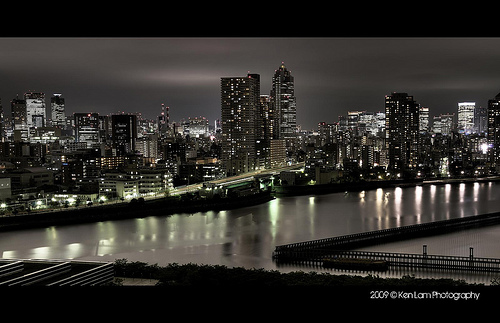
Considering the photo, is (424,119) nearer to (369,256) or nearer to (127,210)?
(127,210)

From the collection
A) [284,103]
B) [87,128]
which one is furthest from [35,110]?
[284,103]

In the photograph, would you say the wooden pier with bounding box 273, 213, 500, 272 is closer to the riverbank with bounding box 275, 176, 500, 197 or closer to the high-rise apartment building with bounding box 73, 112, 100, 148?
the riverbank with bounding box 275, 176, 500, 197

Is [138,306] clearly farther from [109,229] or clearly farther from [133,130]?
[133,130]

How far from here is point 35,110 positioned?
2319 centimetres

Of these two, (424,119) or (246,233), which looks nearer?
(246,233)

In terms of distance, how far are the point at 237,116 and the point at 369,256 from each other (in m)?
15.8

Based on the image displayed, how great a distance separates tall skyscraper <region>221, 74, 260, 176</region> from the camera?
20.5m

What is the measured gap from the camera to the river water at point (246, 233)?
593 cm

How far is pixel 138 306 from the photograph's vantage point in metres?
0.86

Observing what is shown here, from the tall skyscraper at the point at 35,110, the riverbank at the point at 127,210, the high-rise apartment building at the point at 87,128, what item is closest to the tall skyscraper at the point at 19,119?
the tall skyscraper at the point at 35,110

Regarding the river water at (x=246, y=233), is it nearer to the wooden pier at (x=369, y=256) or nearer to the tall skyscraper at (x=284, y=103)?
the wooden pier at (x=369, y=256)

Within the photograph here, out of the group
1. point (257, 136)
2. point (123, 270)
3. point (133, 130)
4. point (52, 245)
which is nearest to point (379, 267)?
point (123, 270)

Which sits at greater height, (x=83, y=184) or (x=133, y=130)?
(x=133, y=130)

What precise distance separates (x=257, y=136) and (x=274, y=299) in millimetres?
21943
